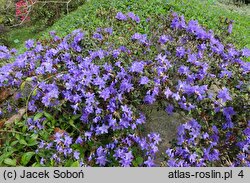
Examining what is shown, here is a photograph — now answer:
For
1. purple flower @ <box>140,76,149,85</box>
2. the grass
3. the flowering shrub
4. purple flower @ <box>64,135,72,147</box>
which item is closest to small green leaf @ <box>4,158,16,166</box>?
the flowering shrub

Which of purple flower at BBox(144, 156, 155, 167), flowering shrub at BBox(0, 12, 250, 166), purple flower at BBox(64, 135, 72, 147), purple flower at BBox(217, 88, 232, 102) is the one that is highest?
purple flower at BBox(217, 88, 232, 102)

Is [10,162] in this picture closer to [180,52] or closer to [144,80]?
[144,80]

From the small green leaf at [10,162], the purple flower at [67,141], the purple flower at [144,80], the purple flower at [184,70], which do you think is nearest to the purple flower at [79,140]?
the purple flower at [67,141]

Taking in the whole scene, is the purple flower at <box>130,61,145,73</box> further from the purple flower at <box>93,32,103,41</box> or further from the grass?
the grass

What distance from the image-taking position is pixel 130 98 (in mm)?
3061

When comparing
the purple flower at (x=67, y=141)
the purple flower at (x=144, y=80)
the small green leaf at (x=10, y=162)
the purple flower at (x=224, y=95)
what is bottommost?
the small green leaf at (x=10, y=162)

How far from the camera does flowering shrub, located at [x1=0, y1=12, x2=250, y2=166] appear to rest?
2.87m

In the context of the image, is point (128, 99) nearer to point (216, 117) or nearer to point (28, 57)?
point (216, 117)

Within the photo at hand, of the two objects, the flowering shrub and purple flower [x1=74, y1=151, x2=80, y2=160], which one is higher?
the flowering shrub

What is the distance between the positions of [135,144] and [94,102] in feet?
1.50

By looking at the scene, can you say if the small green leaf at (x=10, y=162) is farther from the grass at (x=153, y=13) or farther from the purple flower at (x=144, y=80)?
the grass at (x=153, y=13)

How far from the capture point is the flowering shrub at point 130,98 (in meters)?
2.87

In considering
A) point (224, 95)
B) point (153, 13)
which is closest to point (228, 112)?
point (224, 95)

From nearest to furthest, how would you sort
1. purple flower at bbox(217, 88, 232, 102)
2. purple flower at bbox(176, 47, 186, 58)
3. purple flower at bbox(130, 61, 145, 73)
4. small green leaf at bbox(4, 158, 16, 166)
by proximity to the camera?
purple flower at bbox(217, 88, 232, 102)
small green leaf at bbox(4, 158, 16, 166)
purple flower at bbox(130, 61, 145, 73)
purple flower at bbox(176, 47, 186, 58)
